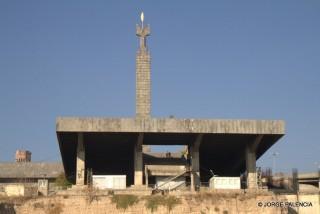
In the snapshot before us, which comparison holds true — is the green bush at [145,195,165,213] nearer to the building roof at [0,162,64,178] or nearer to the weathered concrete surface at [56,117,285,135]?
the weathered concrete surface at [56,117,285,135]

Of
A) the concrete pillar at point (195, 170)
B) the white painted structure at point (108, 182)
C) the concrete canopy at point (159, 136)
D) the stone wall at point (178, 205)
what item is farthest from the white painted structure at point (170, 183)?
the stone wall at point (178, 205)

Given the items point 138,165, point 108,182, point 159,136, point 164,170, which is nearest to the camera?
point 108,182

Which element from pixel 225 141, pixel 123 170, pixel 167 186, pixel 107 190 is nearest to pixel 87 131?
pixel 107 190

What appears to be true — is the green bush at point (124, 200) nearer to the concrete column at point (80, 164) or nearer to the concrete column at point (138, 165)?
the concrete column at point (138, 165)

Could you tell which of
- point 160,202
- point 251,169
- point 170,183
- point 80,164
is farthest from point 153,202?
point 251,169

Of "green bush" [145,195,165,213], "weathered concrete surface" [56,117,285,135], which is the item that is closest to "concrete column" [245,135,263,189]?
"weathered concrete surface" [56,117,285,135]

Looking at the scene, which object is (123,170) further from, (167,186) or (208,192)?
(208,192)

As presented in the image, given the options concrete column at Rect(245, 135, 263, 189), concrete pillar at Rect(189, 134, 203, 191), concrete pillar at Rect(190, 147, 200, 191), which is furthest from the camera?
concrete column at Rect(245, 135, 263, 189)

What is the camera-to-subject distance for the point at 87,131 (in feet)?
136

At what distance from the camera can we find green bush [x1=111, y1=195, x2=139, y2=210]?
39375mm

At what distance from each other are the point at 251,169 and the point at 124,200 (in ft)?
39.6

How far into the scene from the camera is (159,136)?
45.9m

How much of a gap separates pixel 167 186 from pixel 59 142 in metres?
10.1

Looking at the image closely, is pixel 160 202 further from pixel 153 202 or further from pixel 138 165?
pixel 138 165
